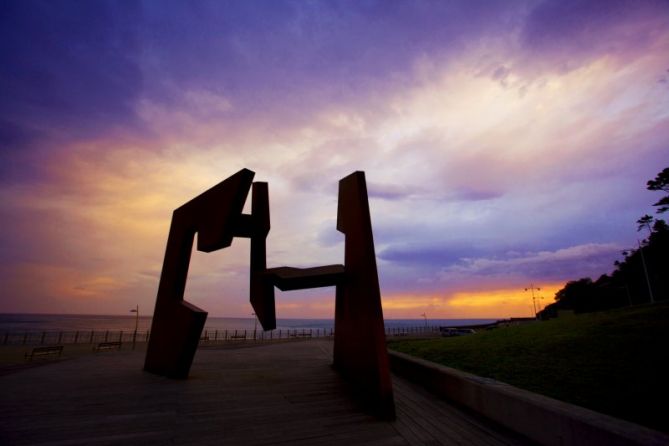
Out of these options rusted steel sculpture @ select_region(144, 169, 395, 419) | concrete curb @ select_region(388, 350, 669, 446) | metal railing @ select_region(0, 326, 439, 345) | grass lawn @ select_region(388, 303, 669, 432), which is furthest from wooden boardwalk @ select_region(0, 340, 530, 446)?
metal railing @ select_region(0, 326, 439, 345)

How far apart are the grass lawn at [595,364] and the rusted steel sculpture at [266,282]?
2.56 m

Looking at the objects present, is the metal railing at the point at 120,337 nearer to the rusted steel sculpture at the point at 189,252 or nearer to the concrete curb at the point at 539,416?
the rusted steel sculpture at the point at 189,252

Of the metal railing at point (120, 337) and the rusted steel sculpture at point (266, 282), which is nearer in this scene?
the rusted steel sculpture at point (266, 282)

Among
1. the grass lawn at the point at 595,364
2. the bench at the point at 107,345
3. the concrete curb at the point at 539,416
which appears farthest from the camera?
the bench at the point at 107,345

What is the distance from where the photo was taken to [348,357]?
732 cm

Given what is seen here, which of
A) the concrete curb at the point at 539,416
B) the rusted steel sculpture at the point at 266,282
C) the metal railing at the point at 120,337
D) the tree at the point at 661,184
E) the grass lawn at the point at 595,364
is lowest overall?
the metal railing at the point at 120,337

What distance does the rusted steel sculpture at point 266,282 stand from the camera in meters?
6.25

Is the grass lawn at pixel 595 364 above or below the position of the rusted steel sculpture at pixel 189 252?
below

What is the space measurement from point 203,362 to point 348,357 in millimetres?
5746

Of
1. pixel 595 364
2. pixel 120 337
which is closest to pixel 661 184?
pixel 595 364

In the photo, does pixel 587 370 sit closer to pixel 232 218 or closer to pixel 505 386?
pixel 505 386

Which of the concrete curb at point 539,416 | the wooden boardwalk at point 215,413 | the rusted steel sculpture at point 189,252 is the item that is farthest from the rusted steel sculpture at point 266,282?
the concrete curb at point 539,416

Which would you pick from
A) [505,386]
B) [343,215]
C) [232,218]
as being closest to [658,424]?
[505,386]

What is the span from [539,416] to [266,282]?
5.45m
